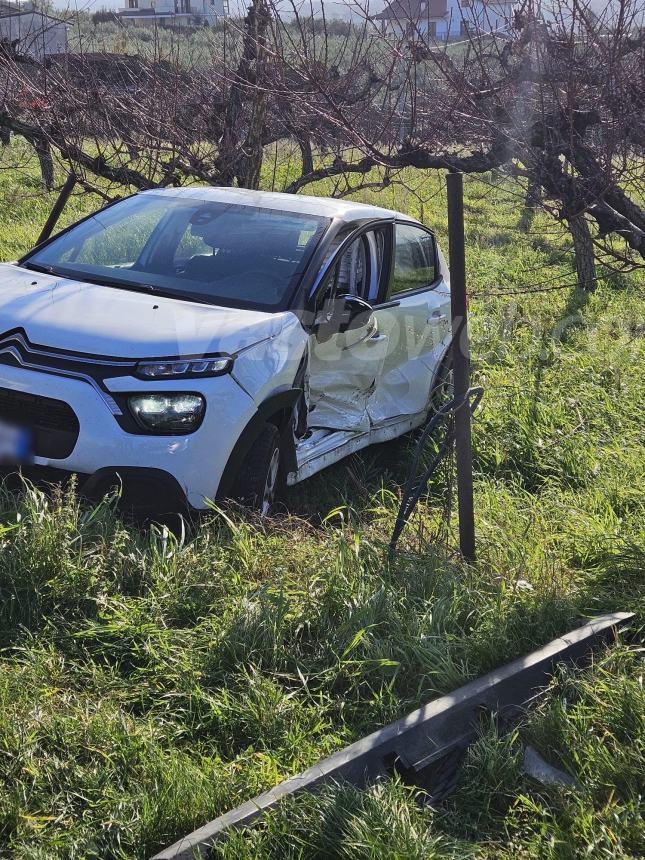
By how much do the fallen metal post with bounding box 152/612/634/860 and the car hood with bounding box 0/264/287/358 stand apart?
184cm

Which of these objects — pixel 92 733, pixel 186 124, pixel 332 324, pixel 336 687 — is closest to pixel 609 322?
pixel 186 124

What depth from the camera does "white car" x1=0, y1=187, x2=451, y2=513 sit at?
3.96 m

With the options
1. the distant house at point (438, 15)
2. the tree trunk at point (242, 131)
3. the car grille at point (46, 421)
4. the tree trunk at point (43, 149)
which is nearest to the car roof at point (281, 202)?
the distant house at point (438, 15)

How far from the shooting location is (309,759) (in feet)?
9.69

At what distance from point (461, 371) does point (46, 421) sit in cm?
179

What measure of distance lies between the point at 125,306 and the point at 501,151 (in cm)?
321

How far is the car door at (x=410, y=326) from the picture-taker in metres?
5.59

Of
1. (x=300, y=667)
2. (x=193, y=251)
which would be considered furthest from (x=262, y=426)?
(x=193, y=251)

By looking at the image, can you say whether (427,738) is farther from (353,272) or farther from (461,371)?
(353,272)

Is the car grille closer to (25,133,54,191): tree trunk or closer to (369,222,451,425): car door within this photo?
(369,222,451,425): car door

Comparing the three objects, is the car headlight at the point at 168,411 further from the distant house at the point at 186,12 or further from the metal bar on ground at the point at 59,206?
the distant house at the point at 186,12

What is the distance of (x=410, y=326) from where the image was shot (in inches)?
231

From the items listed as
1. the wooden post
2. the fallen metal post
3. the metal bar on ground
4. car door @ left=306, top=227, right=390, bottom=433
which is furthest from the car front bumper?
the metal bar on ground

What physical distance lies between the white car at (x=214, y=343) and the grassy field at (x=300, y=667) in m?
0.27
